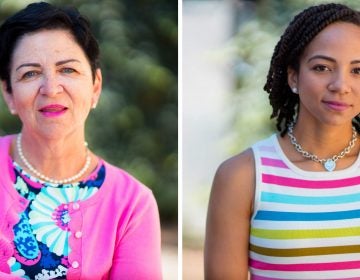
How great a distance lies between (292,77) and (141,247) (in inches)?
24.7

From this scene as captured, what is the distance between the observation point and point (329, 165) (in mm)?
1592

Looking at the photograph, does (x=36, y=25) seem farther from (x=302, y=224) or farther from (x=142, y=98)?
(x=302, y=224)

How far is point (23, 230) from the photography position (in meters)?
1.60

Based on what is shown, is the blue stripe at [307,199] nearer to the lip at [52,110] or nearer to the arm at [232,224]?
the arm at [232,224]

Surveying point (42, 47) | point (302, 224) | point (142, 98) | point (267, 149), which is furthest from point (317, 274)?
point (42, 47)

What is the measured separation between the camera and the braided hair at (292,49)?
156cm

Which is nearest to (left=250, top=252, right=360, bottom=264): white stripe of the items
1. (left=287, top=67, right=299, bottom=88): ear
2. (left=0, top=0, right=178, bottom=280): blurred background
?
(left=0, top=0, right=178, bottom=280): blurred background

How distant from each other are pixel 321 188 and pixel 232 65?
48 cm

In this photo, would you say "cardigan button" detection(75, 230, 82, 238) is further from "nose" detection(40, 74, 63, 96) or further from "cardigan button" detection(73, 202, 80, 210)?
"nose" detection(40, 74, 63, 96)

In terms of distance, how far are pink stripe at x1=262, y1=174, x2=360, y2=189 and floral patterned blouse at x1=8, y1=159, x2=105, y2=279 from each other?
50 cm

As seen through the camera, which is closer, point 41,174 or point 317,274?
point 317,274

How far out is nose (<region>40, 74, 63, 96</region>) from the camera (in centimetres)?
160

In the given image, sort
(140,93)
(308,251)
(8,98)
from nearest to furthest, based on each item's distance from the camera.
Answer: (308,251) < (8,98) < (140,93)

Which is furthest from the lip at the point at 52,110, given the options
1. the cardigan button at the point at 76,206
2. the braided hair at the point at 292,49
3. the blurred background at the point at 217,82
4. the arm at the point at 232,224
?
the braided hair at the point at 292,49
